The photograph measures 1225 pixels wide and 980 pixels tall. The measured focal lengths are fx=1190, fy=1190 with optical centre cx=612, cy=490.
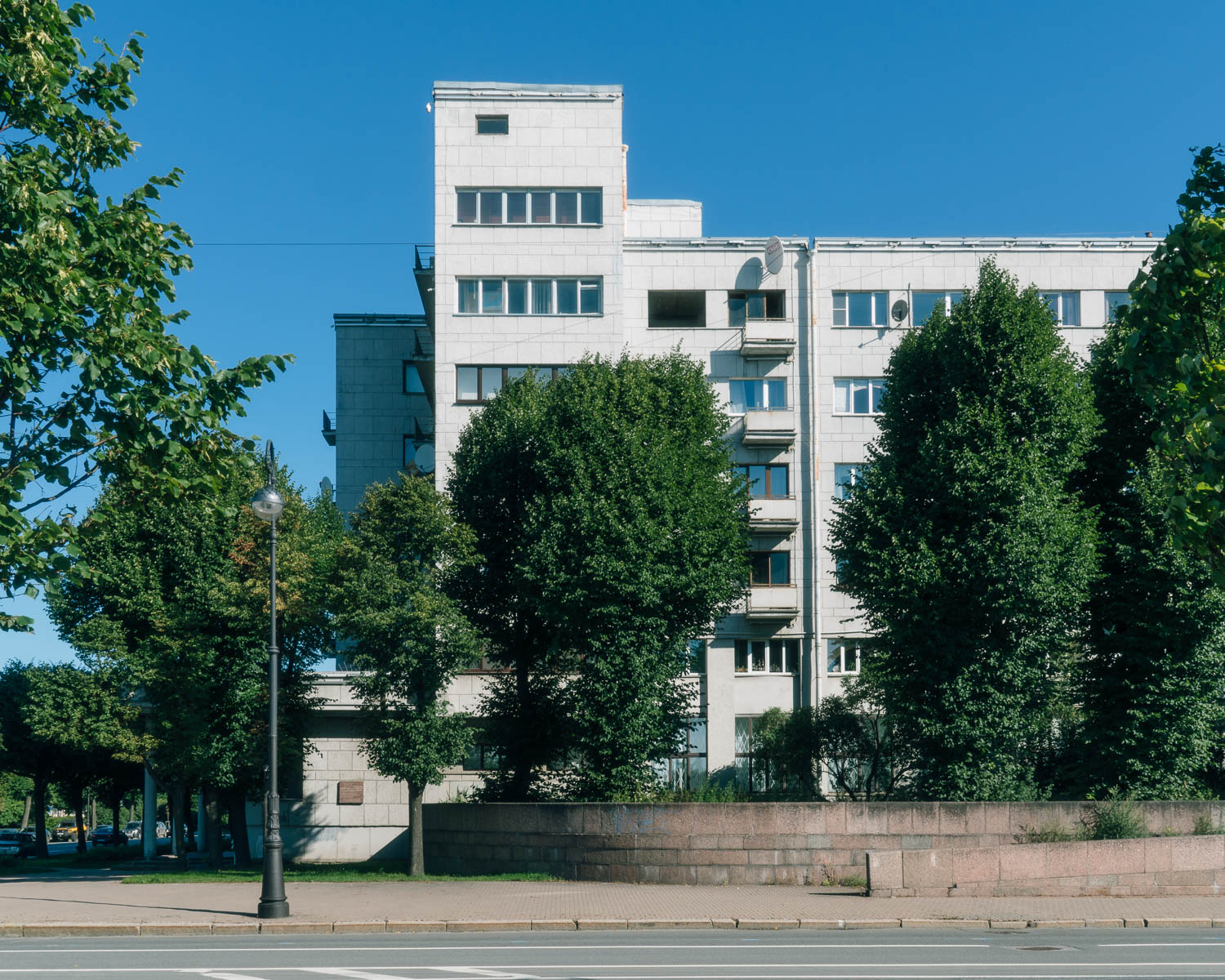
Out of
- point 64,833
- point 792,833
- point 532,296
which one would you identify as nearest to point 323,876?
point 792,833

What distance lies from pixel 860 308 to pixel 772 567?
11.0 meters

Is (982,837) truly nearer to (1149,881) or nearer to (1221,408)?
(1149,881)

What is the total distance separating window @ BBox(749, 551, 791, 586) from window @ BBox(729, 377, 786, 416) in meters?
5.77

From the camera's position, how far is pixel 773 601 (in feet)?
150

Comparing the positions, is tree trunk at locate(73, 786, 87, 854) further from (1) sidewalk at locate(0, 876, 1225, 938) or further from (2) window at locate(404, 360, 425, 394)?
(1) sidewalk at locate(0, 876, 1225, 938)

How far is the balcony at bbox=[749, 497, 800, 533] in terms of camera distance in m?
46.1

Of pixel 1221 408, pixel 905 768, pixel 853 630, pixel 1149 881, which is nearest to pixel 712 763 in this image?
pixel 853 630

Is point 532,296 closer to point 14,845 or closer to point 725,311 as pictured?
point 725,311

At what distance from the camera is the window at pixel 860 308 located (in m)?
47.7

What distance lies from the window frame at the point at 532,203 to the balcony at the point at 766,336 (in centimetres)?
706

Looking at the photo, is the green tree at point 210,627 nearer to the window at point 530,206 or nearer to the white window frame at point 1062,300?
the window at point 530,206

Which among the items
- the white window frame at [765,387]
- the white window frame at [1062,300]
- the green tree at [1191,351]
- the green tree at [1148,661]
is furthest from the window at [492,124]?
the green tree at [1191,351]

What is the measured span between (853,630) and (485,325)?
18.4 metres

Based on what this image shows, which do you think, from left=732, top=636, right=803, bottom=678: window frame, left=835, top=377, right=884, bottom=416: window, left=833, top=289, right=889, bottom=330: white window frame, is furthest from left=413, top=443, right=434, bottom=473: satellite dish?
left=833, top=289, right=889, bottom=330: white window frame
